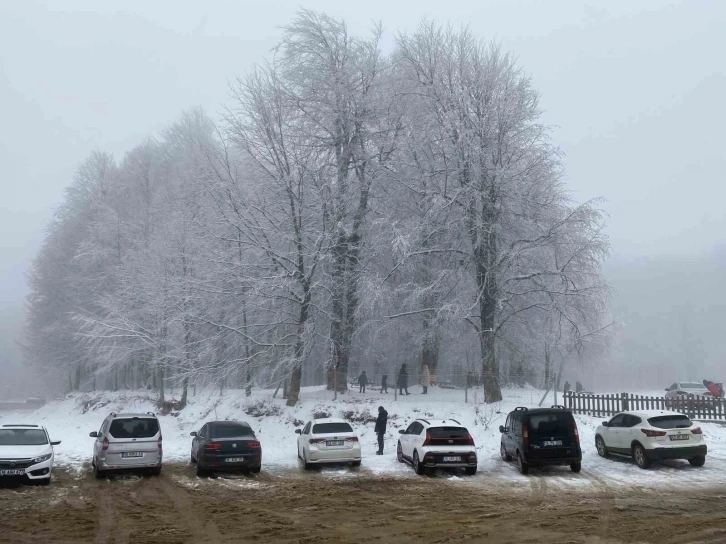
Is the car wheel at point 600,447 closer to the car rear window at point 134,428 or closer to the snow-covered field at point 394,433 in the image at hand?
the snow-covered field at point 394,433

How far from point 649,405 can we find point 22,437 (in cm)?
2233

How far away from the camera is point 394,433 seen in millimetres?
23156

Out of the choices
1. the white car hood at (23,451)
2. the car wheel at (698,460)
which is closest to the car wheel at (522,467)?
the car wheel at (698,460)

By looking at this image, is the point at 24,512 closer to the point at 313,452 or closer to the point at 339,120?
the point at 313,452

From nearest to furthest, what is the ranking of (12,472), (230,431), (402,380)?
(12,472)
(230,431)
(402,380)

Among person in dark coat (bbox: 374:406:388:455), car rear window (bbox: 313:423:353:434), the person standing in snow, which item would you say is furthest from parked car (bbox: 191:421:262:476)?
the person standing in snow

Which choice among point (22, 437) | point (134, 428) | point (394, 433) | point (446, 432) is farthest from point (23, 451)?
point (394, 433)

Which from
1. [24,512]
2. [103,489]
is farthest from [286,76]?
[24,512]

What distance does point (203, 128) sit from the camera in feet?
164

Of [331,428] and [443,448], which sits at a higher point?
[331,428]

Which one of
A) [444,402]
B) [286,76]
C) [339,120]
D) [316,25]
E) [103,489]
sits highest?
[316,25]

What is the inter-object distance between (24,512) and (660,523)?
11698 mm

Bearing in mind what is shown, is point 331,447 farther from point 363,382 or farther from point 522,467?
point 363,382

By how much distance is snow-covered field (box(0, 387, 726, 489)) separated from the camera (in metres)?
16.1
